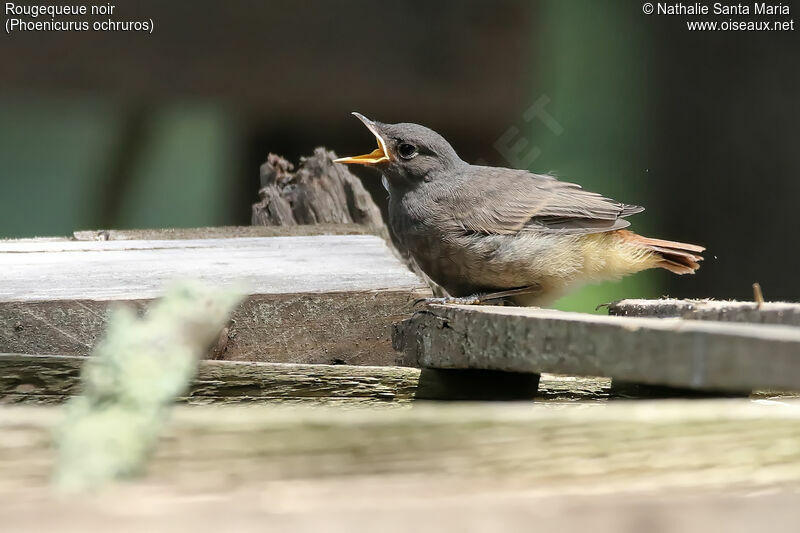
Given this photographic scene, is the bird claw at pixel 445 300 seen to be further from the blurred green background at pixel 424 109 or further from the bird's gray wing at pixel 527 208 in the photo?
the blurred green background at pixel 424 109

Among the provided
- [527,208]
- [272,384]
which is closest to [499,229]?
[527,208]

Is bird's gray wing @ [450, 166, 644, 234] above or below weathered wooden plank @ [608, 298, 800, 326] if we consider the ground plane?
above

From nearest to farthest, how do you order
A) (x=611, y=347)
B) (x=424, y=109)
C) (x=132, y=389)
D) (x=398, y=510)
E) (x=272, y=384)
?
(x=398, y=510) < (x=132, y=389) < (x=611, y=347) < (x=272, y=384) < (x=424, y=109)

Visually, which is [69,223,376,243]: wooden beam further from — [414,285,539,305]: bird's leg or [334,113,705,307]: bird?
[414,285,539,305]: bird's leg

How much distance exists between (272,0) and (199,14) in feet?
0.98

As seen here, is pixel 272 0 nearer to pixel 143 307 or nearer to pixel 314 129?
pixel 314 129

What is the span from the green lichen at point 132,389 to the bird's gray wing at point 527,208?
63.8 inches

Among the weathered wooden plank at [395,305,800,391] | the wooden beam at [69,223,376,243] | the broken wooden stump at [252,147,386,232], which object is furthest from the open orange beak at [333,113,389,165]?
the weathered wooden plank at [395,305,800,391]

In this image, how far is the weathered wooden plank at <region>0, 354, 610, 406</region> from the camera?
1.60m

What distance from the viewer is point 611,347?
1.15 m

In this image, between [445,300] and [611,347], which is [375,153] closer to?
[445,300]

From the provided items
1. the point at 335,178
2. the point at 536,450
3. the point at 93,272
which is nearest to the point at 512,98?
the point at 335,178

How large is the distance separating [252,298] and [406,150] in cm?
88

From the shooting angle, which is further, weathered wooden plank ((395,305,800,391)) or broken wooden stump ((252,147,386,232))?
broken wooden stump ((252,147,386,232))
